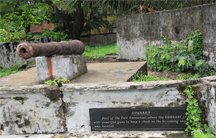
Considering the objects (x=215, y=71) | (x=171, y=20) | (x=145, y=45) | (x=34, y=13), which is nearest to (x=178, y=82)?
(x=215, y=71)

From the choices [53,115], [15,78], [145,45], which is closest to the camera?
[53,115]

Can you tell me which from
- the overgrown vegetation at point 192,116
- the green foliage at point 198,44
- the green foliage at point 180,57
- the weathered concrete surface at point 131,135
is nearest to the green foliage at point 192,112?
the overgrown vegetation at point 192,116

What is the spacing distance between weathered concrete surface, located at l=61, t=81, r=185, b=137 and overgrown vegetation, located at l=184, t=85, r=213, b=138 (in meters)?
0.10

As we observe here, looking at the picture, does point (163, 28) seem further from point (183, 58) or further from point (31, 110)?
point (31, 110)

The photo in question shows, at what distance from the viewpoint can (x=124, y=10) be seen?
11.9 metres

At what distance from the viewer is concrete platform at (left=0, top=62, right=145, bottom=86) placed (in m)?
5.31

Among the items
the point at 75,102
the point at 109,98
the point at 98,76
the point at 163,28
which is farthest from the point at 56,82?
the point at 163,28

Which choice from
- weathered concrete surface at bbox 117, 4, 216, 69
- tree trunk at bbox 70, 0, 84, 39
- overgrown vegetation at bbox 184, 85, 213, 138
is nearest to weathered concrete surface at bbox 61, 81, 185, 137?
overgrown vegetation at bbox 184, 85, 213, 138

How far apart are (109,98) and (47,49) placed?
115cm

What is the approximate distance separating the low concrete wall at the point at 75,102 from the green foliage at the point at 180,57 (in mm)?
3071

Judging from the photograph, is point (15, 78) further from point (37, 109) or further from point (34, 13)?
point (34, 13)

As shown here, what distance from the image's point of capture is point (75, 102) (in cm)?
466

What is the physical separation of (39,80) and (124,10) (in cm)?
703

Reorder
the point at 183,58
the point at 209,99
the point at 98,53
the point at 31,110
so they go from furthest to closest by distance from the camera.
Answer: the point at 98,53
the point at 183,58
the point at 31,110
the point at 209,99
